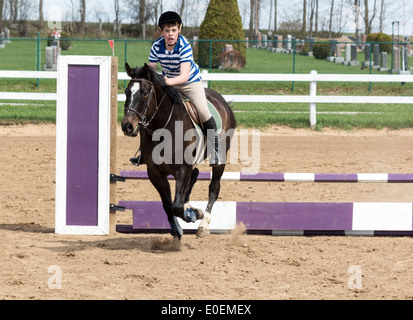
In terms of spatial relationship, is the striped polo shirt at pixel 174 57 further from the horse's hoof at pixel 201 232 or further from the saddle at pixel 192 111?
the horse's hoof at pixel 201 232

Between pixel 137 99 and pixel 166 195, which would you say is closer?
pixel 137 99

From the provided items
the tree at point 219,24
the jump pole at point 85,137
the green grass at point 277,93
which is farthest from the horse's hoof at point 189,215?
the tree at point 219,24

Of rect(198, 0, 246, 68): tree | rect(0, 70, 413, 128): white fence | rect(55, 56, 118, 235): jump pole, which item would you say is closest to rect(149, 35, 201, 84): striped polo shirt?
rect(55, 56, 118, 235): jump pole

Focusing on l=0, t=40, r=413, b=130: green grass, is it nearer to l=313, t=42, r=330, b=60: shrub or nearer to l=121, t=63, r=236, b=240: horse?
l=313, t=42, r=330, b=60: shrub

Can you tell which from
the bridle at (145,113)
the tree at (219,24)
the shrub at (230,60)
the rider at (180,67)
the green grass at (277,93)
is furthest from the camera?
the shrub at (230,60)

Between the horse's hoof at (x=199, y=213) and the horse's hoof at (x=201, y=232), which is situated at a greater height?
the horse's hoof at (x=199, y=213)

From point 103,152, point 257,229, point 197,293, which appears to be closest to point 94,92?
point 103,152

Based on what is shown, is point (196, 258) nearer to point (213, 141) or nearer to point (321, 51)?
point (213, 141)

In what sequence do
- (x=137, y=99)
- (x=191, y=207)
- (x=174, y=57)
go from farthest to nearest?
(x=191, y=207) < (x=174, y=57) < (x=137, y=99)

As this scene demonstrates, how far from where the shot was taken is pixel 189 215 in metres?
6.81

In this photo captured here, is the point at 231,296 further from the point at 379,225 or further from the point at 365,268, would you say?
the point at 379,225

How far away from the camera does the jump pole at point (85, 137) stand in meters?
7.50

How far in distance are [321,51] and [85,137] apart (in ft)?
120

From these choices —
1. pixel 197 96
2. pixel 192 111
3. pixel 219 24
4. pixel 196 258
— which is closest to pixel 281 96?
pixel 197 96
